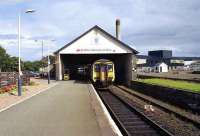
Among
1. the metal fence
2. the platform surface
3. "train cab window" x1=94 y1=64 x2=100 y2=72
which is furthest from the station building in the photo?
the platform surface

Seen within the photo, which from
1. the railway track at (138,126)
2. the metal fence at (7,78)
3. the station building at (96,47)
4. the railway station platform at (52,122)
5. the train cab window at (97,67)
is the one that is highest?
the station building at (96,47)

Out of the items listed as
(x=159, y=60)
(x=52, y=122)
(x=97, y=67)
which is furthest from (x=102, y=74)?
(x=159, y=60)

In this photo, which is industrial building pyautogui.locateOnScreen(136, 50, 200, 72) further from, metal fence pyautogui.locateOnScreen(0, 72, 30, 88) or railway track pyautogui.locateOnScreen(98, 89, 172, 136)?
railway track pyautogui.locateOnScreen(98, 89, 172, 136)

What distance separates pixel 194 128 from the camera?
1638cm

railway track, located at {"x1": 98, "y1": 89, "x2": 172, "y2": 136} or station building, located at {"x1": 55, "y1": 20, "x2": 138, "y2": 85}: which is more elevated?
station building, located at {"x1": 55, "y1": 20, "x2": 138, "y2": 85}

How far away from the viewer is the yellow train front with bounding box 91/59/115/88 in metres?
48.4

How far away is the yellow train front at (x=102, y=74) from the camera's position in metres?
48.4

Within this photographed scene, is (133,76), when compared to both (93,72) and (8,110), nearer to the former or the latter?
(93,72)

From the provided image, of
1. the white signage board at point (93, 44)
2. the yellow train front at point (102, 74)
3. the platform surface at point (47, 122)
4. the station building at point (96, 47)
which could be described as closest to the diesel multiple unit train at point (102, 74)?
the yellow train front at point (102, 74)

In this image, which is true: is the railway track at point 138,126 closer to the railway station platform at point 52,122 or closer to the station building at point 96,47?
the railway station platform at point 52,122

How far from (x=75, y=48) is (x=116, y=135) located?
5058 centimetres

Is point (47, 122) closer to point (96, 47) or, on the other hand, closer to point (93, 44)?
point (93, 44)

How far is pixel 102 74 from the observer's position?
1914 inches

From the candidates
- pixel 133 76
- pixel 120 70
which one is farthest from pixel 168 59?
pixel 133 76
